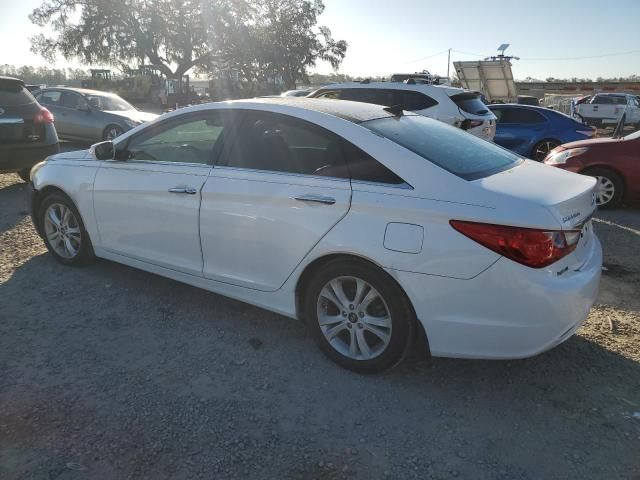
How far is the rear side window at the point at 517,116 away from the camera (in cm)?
1098

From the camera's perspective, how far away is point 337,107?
3590 mm

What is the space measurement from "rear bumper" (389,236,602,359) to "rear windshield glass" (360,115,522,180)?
2.03 ft

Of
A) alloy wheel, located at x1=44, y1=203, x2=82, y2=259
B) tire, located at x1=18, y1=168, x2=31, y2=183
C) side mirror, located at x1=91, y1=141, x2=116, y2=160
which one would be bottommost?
tire, located at x1=18, y1=168, x2=31, y2=183

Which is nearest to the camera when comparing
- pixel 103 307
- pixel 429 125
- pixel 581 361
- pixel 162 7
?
pixel 581 361

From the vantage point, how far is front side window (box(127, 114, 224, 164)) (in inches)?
146

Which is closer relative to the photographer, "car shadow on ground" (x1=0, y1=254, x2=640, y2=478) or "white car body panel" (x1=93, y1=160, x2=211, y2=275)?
"car shadow on ground" (x1=0, y1=254, x2=640, y2=478)

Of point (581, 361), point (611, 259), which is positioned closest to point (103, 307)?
point (581, 361)

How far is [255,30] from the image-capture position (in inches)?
1823

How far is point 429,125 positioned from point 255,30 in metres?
46.6

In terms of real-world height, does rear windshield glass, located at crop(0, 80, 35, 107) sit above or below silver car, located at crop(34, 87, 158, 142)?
above

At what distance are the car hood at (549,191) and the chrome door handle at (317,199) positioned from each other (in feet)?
2.64

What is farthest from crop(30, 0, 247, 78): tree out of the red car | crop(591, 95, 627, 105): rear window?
the red car

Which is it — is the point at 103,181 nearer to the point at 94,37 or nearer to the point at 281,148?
the point at 281,148

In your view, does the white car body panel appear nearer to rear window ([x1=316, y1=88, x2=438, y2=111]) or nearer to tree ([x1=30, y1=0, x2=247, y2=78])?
rear window ([x1=316, y1=88, x2=438, y2=111])
